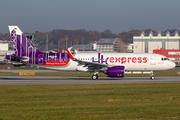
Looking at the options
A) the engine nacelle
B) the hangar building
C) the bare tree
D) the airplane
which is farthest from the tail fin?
the bare tree

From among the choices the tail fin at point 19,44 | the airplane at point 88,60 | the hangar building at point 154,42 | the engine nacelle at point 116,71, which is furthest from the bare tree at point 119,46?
the engine nacelle at point 116,71

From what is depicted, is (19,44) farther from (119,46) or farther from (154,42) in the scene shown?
(119,46)

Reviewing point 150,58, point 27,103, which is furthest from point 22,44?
point 27,103

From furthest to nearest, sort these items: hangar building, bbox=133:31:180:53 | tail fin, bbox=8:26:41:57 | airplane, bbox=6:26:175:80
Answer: hangar building, bbox=133:31:180:53 < tail fin, bbox=8:26:41:57 < airplane, bbox=6:26:175:80

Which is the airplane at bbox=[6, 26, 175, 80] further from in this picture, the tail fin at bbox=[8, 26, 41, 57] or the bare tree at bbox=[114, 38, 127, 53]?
the bare tree at bbox=[114, 38, 127, 53]

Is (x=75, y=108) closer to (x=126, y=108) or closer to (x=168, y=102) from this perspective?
(x=126, y=108)

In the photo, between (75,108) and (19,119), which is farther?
(75,108)

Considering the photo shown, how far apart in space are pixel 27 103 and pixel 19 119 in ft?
15.6

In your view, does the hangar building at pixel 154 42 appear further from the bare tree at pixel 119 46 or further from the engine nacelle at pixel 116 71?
the engine nacelle at pixel 116 71

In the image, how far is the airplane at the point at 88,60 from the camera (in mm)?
37675

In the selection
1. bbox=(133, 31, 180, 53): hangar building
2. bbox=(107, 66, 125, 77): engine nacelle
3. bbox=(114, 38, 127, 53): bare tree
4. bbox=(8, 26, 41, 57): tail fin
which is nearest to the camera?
bbox=(107, 66, 125, 77): engine nacelle

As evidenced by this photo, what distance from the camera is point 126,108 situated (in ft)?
48.9

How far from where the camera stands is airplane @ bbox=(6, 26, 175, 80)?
37675 millimetres

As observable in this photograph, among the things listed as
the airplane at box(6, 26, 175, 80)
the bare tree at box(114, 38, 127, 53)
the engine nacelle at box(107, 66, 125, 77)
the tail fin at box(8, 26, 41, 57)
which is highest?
the bare tree at box(114, 38, 127, 53)
